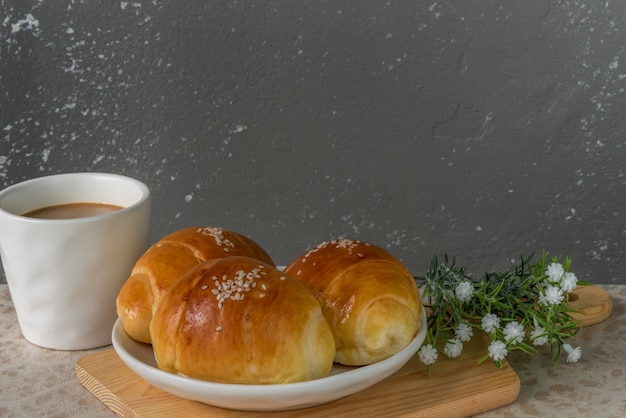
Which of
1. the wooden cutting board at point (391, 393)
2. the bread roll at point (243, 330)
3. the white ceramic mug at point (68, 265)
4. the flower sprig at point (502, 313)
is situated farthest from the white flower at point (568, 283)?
the white ceramic mug at point (68, 265)

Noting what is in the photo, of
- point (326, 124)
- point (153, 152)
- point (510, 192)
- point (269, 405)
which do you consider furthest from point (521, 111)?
point (269, 405)

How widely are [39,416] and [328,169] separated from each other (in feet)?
2.94

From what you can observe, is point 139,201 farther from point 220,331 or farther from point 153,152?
point 153,152

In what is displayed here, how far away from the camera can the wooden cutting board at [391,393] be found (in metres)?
0.71

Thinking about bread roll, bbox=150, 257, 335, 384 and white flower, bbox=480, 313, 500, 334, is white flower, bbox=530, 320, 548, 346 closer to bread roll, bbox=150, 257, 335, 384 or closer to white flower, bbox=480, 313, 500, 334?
white flower, bbox=480, 313, 500, 334

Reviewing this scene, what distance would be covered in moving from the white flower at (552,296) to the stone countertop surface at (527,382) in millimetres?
69

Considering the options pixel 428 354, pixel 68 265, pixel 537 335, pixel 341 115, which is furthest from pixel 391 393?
pixel 341 115

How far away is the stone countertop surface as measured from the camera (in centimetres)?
76

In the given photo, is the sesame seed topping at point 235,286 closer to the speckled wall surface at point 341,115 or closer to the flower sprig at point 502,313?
the flower sprig at point 502,313

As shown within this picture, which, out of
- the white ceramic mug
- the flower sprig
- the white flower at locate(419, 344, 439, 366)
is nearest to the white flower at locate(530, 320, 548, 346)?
the flower sprig

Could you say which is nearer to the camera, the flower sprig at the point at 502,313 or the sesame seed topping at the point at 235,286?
the sesame seed topping at the point at 235,286

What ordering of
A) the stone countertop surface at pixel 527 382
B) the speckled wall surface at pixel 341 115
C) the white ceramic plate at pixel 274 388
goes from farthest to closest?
the speckled wall surface at pixel 341 115, the stone countertop surface at pixel 527 382, the white ceramic plate at pixel 274 388

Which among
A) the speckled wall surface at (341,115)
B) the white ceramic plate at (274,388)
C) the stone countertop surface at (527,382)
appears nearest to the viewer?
the white ceramic plate at (274,388)

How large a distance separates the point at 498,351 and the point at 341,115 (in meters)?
Result: 0.81
